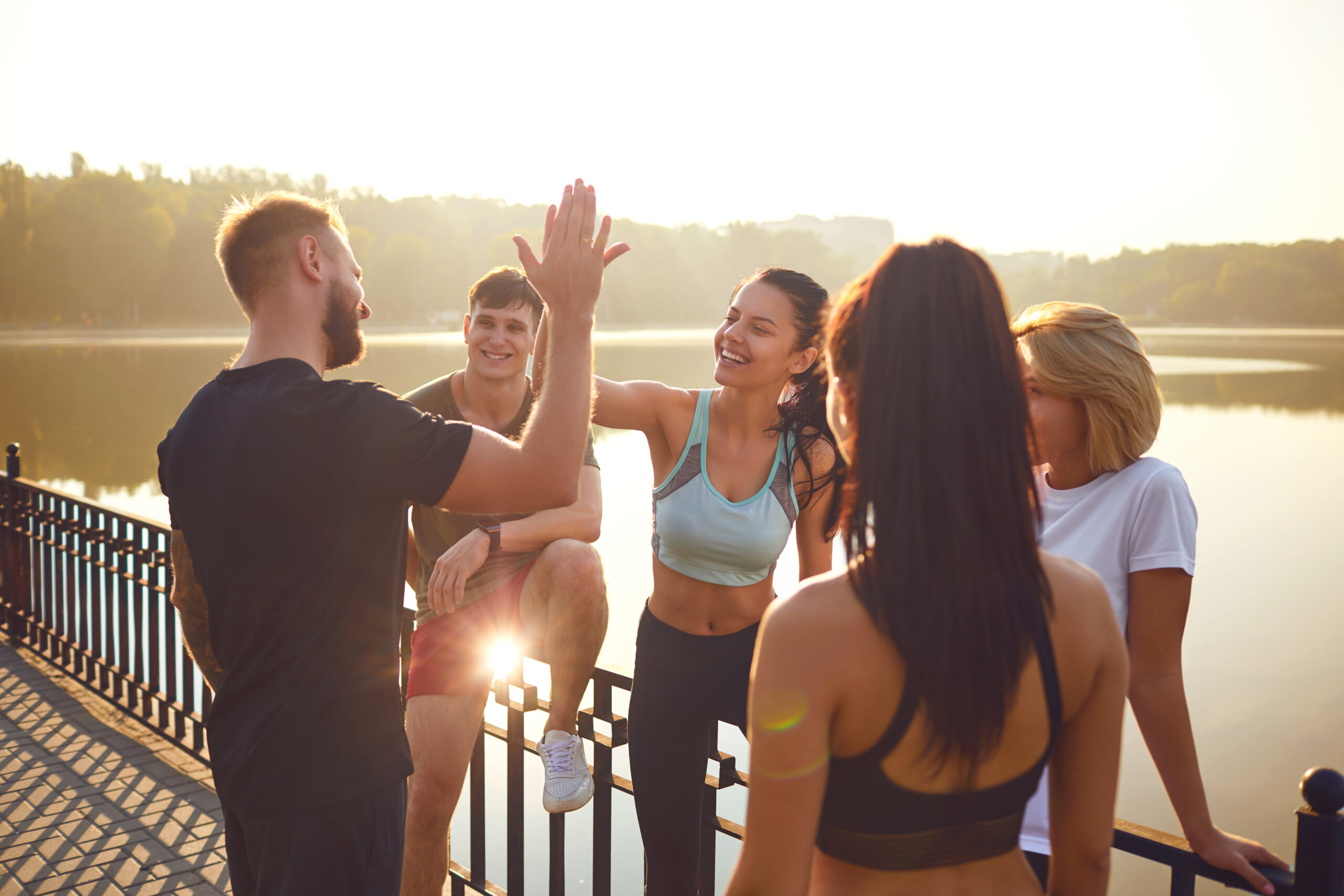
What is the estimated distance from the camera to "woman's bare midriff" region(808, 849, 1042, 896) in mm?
1313

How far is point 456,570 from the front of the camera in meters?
2.95

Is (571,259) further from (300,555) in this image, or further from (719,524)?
(719,524)

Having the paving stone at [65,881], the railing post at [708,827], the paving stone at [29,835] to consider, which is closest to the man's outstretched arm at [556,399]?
the railing post at [708,827]

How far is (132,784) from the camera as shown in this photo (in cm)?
484

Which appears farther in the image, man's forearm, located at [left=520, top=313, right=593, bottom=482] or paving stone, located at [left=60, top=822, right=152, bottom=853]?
paving stone, located at [left=60, top=822, right=152, bottom=853]

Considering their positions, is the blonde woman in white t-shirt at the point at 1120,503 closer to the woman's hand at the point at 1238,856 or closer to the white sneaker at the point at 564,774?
the woman's hand at the point at 1238,856

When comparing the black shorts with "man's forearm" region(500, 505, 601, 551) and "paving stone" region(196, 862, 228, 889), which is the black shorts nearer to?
"man's forearm" region(500, 505, 601, 551)

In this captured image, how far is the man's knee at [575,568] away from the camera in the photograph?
118 inches

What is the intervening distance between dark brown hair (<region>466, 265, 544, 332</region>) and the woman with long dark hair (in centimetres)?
256

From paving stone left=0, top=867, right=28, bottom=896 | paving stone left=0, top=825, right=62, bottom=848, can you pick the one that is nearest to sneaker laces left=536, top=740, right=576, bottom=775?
paving stone left=0, top=867, right=28, bottom=896

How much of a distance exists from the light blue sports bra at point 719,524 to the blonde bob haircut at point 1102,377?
3.23ft

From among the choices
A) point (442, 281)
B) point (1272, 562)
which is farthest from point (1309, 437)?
point (442, 281)

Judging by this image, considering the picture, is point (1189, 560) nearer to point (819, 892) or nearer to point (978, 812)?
point (978, 812)

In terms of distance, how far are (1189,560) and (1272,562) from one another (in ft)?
129
